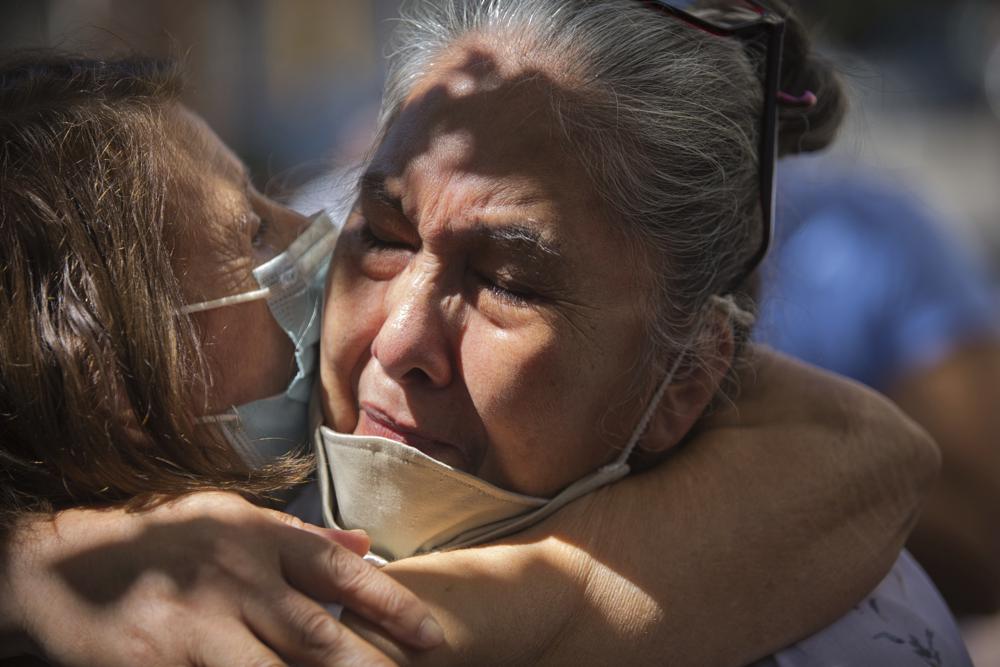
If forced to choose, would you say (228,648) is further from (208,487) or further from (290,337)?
(290,337)

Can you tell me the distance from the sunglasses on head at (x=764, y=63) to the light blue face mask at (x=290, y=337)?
38.2 inches

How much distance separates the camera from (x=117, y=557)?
1.50m

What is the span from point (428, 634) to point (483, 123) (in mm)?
995

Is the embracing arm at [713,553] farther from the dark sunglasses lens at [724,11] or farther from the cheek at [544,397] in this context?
the dark sunglasses lens at [724,11]

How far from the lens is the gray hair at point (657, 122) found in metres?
1.94

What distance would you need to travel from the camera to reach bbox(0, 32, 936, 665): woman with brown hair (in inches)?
58.2

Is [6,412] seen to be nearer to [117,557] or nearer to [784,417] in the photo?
[117,557]

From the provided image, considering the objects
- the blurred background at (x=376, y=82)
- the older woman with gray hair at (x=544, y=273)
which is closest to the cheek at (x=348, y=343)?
the older woman with gray hair at (x=544, y=273)

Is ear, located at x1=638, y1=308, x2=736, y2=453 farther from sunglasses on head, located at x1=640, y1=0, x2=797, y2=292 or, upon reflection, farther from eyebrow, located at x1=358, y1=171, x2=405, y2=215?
eyebrow, located at x1=358, y1=171, x2=405, y2=215

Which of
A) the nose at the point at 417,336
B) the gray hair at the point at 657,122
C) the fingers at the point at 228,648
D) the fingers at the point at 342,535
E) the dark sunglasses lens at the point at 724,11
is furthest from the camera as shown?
the dark sunglasses lens at the point at 724,11

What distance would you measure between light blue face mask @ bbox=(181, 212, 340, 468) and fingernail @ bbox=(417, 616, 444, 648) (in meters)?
0.55

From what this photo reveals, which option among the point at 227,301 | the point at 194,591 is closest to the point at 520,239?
the point at 227,301

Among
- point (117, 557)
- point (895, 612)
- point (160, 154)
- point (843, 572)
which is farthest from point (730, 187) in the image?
point (117, 557)

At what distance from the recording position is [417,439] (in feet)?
6.08
